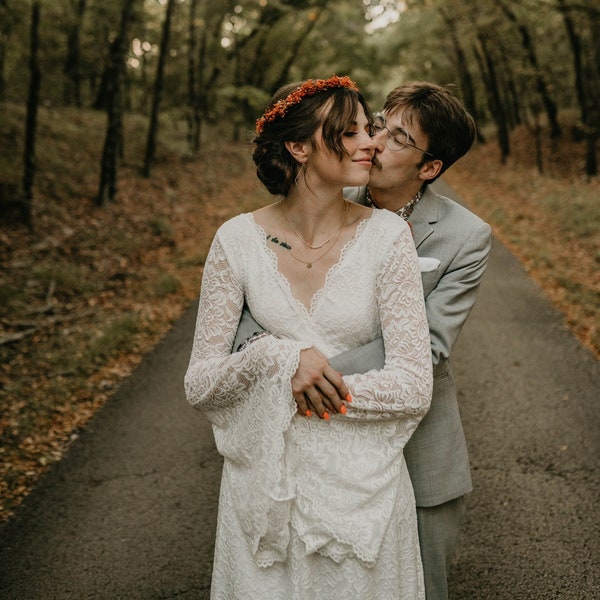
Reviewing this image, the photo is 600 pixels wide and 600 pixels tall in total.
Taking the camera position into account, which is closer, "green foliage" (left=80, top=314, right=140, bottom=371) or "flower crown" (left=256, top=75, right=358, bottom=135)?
"flower crown" (left=256, top=75, right=358, bottom=135)

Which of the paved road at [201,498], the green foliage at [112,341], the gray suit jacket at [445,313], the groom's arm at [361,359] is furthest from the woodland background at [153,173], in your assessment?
the groom's arm at [361,359]

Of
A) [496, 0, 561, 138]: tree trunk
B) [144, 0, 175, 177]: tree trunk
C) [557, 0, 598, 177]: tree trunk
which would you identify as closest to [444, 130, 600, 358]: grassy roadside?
[557, 0, 598, 177]: tree trunk

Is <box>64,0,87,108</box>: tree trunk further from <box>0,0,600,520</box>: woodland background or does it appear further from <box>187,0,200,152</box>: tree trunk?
<box>187,0,200,152</box>: tree trunk

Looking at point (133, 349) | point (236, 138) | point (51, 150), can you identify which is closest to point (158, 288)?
point (133, 349)

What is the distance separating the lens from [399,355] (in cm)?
191

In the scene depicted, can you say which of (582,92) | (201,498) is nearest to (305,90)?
(201,498)

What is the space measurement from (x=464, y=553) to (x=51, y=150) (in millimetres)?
14538

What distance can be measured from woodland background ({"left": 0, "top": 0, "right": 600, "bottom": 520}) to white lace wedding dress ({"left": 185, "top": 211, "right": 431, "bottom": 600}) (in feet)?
2.32

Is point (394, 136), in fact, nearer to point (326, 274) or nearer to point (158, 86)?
point (326, 274)

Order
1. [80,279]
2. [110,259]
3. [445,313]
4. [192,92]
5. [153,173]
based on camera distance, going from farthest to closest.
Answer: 1. [192,92]
2. [153,173]
3. [110,259]
4. [80,279]
5. [445,313]

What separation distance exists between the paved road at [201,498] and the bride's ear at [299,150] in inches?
98.8

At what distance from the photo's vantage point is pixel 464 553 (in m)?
3.61

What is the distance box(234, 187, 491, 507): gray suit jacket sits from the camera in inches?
88.5

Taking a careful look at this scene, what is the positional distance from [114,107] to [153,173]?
4.74m
